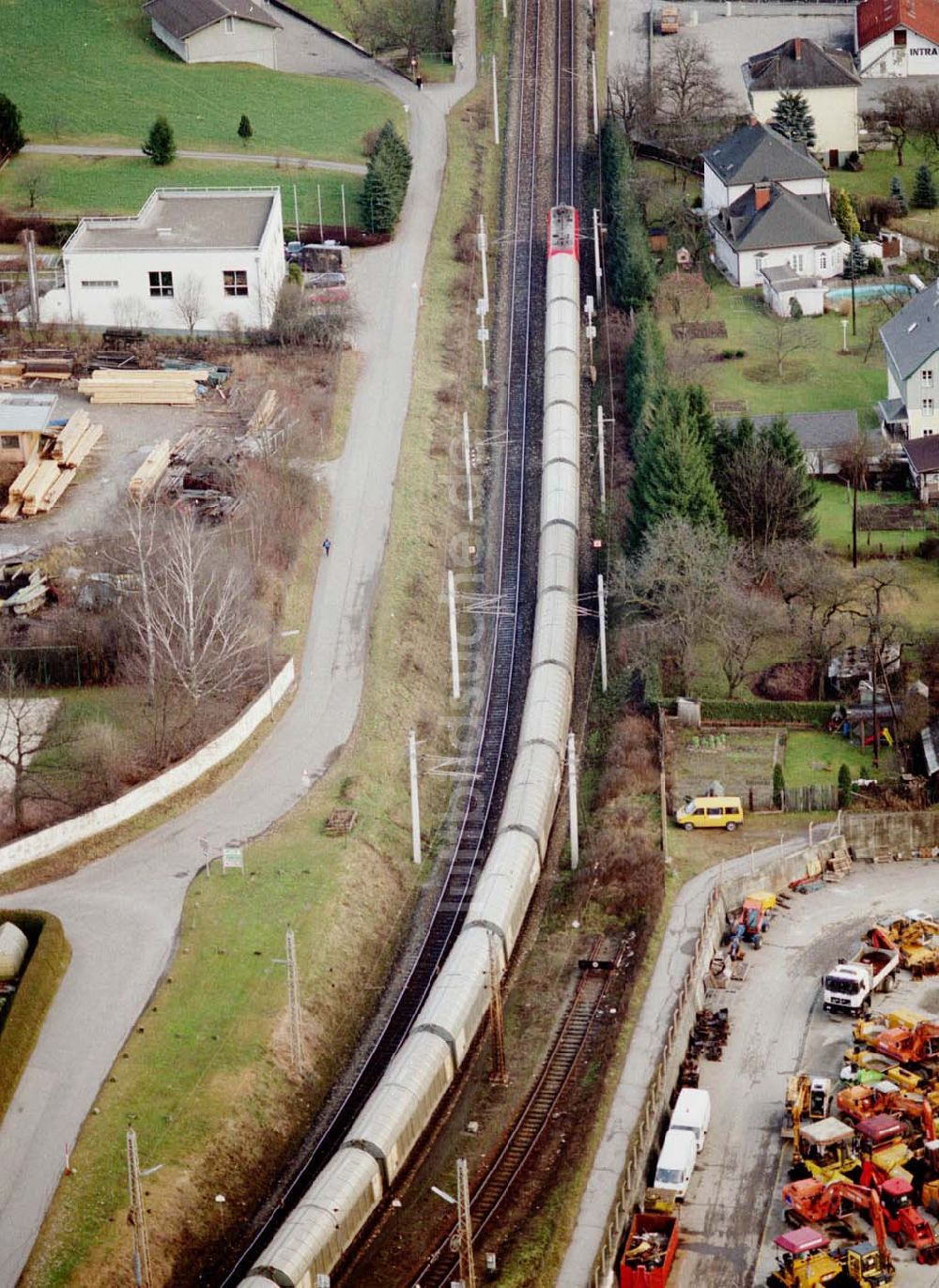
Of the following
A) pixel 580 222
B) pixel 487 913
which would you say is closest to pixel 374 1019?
pixel 487 913

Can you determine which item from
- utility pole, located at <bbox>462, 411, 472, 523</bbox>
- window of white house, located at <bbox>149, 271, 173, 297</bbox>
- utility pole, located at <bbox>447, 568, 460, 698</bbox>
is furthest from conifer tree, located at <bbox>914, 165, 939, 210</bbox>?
utility pole, located at <bbox>447, 568, 460, 698</bbox>

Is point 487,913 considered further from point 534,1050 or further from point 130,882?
point 130,882

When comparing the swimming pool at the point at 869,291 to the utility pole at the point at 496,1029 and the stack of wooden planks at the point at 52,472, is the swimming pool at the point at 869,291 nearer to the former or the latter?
the stack of wooden planks at the point at 52,472

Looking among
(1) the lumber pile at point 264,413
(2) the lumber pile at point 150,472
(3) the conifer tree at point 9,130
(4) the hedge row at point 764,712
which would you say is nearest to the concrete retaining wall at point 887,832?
(4) the hedge row at point 764,712

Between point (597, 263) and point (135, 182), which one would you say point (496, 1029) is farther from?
point (135, 182)

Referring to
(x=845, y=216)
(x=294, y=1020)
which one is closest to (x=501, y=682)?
(x=294, y=1020)

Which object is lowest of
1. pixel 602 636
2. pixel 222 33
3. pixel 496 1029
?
pixel 496 1029
